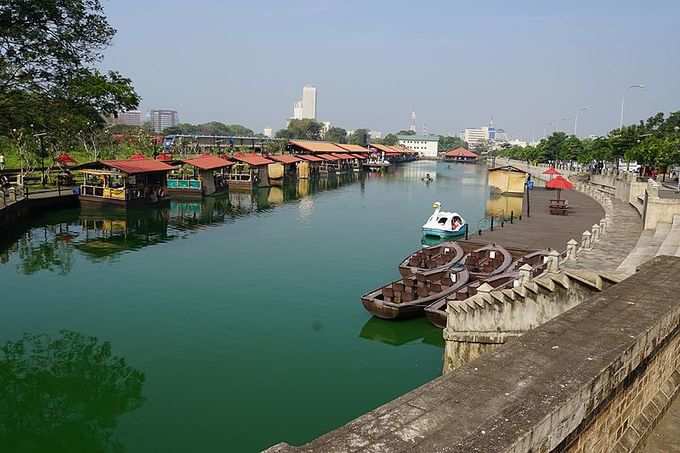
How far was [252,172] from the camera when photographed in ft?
202

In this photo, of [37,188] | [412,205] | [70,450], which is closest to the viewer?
[70,450]

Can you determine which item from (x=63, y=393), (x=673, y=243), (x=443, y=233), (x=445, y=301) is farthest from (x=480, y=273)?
(x=63, y=393)

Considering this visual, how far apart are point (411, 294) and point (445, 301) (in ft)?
5.21

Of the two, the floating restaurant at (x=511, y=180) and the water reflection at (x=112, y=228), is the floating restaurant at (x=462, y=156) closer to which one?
the floating restaurant at (x=511, y=180)

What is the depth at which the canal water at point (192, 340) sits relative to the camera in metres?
12.3

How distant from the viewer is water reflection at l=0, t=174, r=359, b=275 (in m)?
27.4

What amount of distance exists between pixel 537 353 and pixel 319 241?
26.1 metres

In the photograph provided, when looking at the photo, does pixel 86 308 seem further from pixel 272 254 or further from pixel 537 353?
pixel 537 353

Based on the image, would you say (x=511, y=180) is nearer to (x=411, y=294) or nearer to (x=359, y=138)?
(x=411, y=294)

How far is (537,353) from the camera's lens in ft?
23.0

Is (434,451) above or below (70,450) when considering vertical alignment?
above

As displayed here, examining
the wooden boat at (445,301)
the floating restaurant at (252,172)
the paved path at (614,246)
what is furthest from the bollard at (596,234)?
the floating restaurant at (252,172)

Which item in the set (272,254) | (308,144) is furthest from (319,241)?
(308,144)

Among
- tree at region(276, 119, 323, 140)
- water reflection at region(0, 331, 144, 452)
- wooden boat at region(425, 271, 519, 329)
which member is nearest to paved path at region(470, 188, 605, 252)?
wooden boat at region(425, 271, 519, 329)
